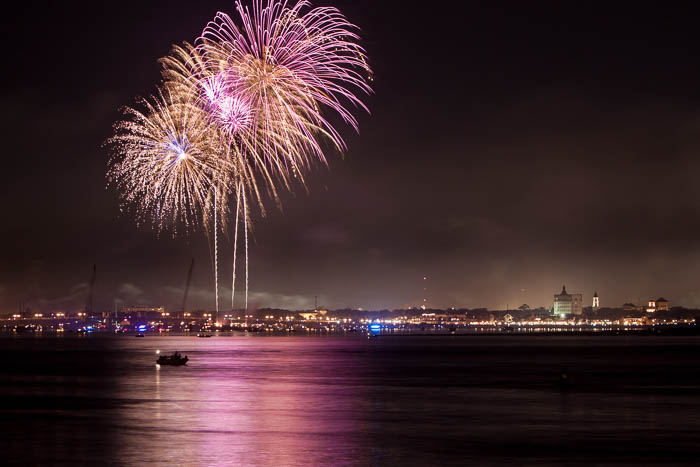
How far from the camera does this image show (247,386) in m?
54.0

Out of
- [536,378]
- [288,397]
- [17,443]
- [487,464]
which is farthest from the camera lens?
[536,378]

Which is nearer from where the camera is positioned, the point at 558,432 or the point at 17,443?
the point at 17,443

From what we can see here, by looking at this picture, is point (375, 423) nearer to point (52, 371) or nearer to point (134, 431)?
point (134, 431)

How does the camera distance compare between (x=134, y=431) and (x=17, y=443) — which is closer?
(x=17, y=443)

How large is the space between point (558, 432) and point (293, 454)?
11.3m

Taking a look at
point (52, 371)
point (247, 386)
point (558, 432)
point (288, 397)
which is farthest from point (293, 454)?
point (52, 371)

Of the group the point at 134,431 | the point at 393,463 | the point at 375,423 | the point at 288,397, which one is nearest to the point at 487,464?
the point at 393,463

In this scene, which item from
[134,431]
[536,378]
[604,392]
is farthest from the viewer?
[536,378]

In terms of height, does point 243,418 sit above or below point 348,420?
above

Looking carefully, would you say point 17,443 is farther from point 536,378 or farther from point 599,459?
point 536,378

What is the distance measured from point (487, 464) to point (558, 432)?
321 inches

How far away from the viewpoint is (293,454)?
85.9 feet

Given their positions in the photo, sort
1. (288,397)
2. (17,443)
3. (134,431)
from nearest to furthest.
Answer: (17,443), (134,431), (288,397)

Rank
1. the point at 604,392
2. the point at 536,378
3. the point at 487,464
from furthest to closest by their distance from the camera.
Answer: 1. the point at 536,378
2. the point at 604,392
3. the point at 487,464
